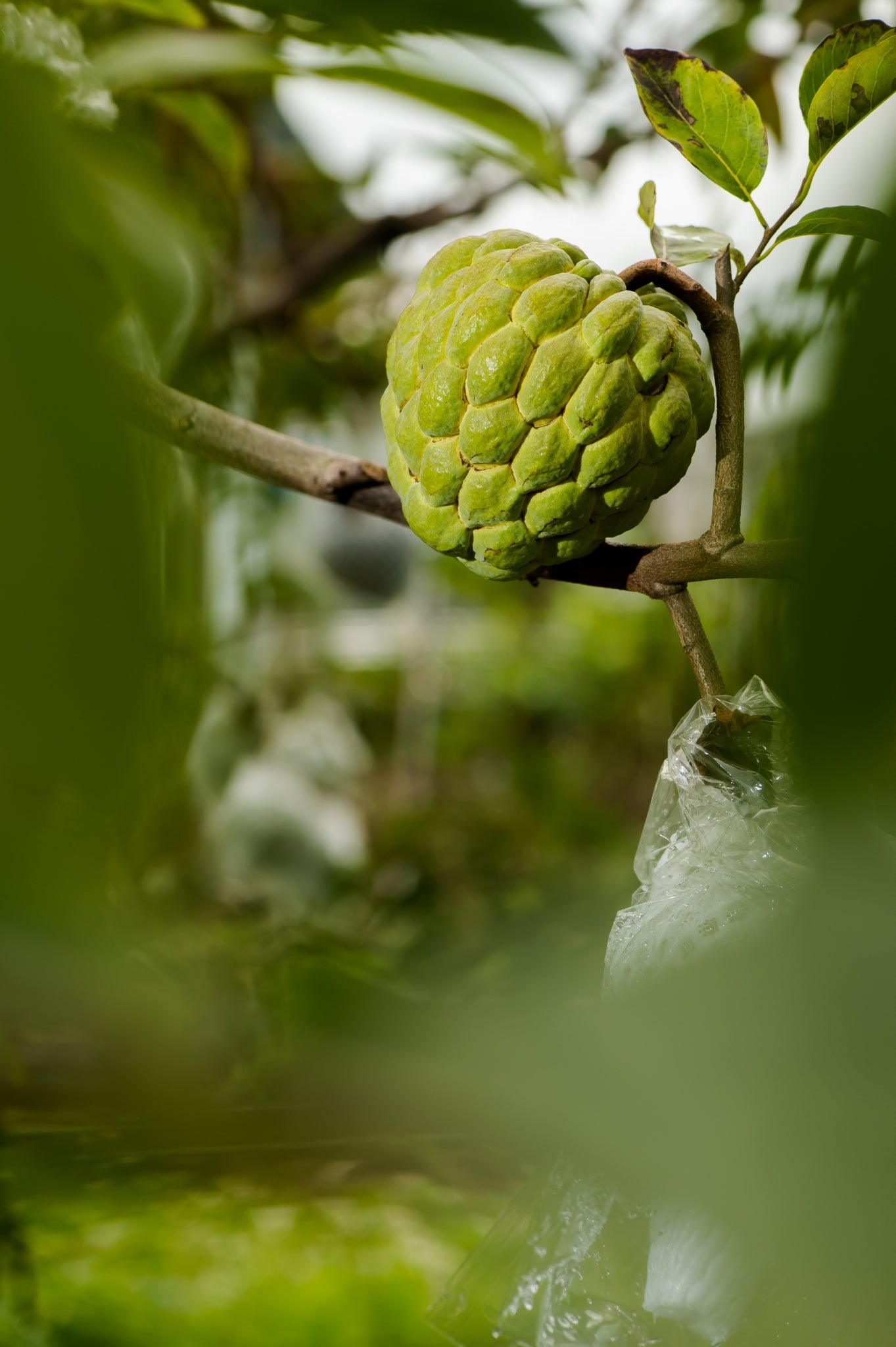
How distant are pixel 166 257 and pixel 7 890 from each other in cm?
35

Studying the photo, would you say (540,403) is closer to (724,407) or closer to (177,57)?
(724,407)

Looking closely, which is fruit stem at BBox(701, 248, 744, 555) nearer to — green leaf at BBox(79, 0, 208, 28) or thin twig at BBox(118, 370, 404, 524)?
thin twig at BBox(118, 370, 404, 524)

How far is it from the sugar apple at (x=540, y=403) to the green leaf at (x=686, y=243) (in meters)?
0.01

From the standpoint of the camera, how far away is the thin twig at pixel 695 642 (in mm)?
248

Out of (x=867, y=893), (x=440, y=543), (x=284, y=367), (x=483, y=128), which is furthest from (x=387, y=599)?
(x=867, y=893)

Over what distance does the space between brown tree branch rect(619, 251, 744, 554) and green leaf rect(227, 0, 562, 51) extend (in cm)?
7

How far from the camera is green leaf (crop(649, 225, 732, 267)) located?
10.6 inches

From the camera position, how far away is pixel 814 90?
0.23m

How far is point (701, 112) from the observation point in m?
0.24

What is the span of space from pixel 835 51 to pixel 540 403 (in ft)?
0.32

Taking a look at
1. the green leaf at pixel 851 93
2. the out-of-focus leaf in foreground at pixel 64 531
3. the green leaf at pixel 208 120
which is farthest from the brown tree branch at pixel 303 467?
the green leaf at pixel 208 120

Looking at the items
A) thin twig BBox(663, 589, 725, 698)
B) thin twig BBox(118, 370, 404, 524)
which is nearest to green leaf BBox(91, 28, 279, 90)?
thin twig BBox(118, 370, 404, 524)

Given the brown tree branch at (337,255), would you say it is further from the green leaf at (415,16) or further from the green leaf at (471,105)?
the green leaf at (415,16)

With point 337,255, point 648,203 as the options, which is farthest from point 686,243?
point 337,255
